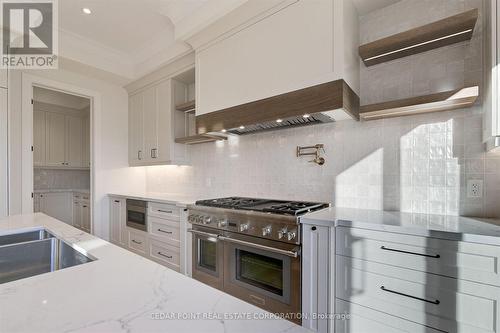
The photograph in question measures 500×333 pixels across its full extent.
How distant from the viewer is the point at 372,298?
1381mm

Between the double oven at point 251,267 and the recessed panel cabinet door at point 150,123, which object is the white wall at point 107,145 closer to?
the recessed panel cabinet door at point 150,123

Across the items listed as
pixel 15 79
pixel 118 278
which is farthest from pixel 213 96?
pixel 15 79

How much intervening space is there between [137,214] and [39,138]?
3385 millimetres

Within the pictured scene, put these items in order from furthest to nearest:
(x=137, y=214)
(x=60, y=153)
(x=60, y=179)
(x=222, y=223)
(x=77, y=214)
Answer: (x=60, y=179) → (x=60, y=153) → (x=77, y=214) → (x=137, y=214) → (x=222, y=223)

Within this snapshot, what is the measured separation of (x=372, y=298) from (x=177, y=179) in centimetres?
285

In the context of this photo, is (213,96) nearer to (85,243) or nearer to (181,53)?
(181,53)

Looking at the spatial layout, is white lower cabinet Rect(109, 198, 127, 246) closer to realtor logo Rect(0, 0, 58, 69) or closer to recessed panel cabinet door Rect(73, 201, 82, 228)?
recessed panel cabinet door Rect(73, 201, 82, 228)

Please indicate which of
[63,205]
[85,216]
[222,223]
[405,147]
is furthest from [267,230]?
[63,205]

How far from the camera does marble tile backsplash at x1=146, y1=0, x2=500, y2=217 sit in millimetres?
1597

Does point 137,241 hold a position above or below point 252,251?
below

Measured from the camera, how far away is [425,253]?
1.24 m

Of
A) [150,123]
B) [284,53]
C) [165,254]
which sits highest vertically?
[284,53]

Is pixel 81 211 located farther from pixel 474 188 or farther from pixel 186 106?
pixel 474 188

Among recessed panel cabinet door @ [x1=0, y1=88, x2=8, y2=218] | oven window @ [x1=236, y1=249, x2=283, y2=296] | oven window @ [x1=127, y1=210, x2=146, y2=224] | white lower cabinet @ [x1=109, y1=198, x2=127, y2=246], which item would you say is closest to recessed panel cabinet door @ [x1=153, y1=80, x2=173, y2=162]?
oven window @ [x1=127, y1=210, x2=146, y2=224]
